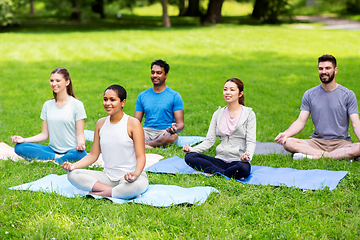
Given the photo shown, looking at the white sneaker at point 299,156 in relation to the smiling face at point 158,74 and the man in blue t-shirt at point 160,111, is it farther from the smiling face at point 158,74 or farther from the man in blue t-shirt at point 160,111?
the smiling face at point 158,74

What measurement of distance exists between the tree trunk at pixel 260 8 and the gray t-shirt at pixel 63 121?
32.1 m

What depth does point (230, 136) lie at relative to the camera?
541cm

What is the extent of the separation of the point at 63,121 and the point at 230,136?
8.40 ft

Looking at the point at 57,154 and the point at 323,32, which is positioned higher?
the point at 323,32

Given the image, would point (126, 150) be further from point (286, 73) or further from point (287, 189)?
point (286, 73)

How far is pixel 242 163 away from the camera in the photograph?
5039mm

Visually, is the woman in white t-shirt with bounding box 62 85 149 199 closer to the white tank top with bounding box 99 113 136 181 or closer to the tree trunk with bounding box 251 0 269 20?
the white tank top with bounding box 99 113 136 181

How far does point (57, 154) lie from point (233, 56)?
41.1 ft

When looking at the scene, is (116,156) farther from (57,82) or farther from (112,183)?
(57,82)

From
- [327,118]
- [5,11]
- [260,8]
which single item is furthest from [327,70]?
[260,8]

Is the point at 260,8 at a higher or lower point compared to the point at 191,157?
higher

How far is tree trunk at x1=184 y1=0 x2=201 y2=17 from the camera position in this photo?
4091cm

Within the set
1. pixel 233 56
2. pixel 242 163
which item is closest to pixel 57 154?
pixel 242 163

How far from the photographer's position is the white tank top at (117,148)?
437 centimetres
